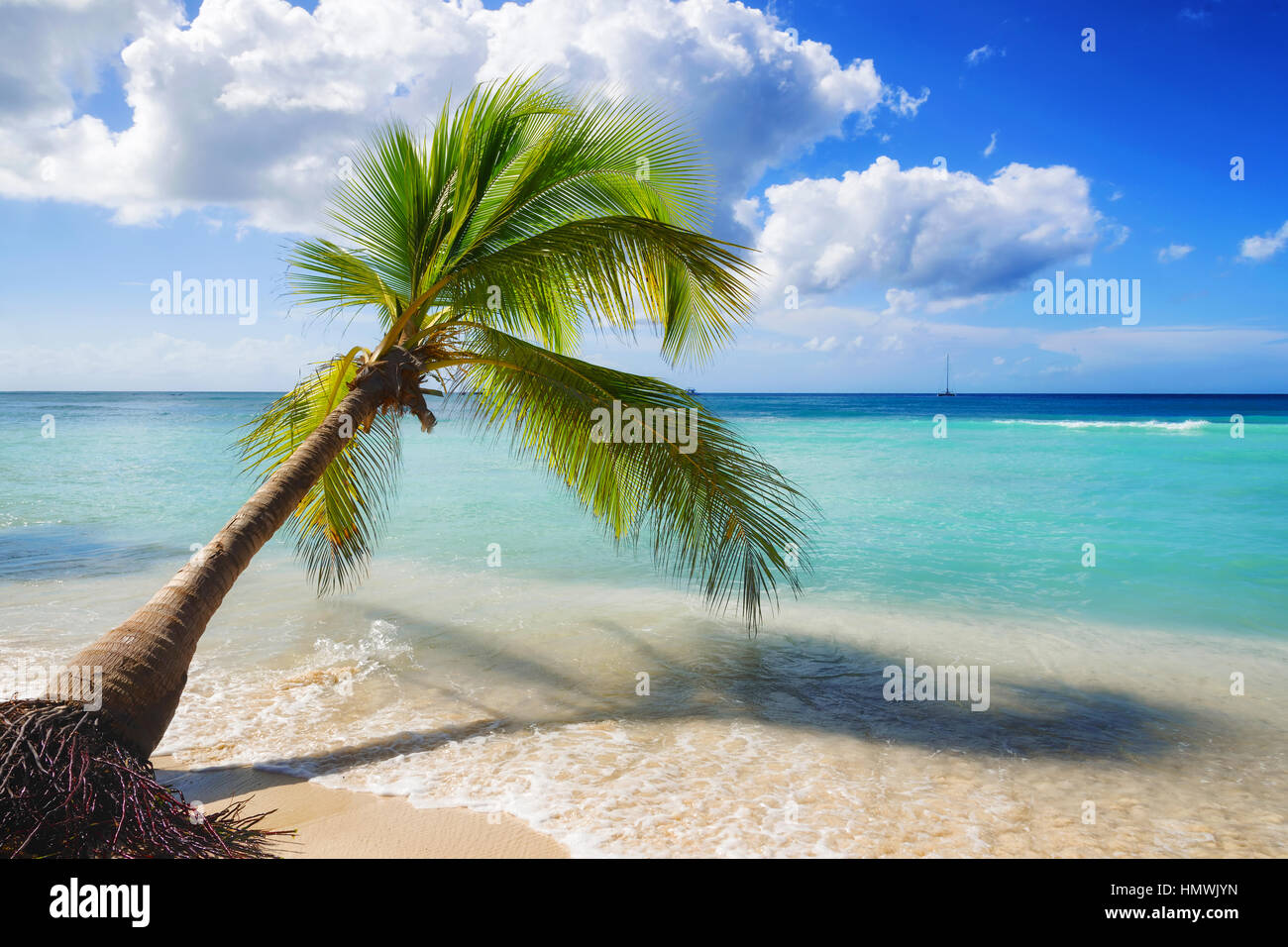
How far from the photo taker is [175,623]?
3.99 metres

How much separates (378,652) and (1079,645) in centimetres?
722

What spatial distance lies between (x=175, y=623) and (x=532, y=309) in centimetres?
392

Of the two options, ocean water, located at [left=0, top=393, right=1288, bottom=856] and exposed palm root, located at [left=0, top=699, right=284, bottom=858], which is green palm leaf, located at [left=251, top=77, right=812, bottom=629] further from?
exposed palm root, located at [left=0, top=699, right=284, bottom=858]

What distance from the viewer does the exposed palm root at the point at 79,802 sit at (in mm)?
2775

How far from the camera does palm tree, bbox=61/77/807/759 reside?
579 cm

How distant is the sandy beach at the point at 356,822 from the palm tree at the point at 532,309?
1.77 metres

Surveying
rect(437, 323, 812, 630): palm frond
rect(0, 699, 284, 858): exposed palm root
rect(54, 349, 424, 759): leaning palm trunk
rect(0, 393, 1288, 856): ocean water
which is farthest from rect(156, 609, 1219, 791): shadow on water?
rect(0, 699, 284, 858): exposed palm root

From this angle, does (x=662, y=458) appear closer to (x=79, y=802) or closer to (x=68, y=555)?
(x=79, y=802)

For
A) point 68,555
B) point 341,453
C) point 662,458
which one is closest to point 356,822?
point 662,458

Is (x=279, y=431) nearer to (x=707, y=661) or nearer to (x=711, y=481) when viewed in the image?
(x=711, y=481)

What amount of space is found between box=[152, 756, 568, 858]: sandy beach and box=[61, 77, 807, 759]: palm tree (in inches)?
69.5

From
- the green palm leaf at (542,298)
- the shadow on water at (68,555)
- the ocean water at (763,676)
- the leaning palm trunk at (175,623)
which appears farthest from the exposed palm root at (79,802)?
the shadow on water at (68,555)
